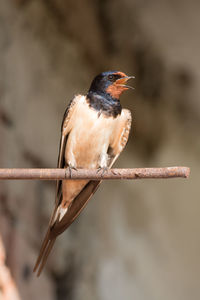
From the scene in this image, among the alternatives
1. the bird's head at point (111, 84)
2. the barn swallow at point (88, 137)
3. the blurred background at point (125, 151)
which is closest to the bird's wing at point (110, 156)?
the barn swallow at point (88, 137)

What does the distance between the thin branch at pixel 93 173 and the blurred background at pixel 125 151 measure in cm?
99

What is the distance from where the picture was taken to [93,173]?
4.03 feet

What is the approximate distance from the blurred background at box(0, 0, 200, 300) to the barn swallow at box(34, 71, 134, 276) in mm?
595

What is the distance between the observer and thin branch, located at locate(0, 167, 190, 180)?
1153 millimetres

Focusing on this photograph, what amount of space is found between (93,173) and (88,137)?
346 mm

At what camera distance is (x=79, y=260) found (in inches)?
100

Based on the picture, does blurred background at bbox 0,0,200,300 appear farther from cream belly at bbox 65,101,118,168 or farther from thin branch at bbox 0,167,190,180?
thin branch at bbox 0,167,190,180

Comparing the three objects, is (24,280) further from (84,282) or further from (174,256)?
(174,256)

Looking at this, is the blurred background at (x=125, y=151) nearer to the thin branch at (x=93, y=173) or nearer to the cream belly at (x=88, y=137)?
the cream belly at (x=88, y=137)

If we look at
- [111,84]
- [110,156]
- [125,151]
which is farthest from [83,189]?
[125,151]

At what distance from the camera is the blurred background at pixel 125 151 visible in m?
2.29

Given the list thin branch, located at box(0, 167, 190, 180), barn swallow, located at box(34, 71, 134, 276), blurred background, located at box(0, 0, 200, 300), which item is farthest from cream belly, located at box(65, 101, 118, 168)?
blurred background, located at box(0, 0, 200, 300)

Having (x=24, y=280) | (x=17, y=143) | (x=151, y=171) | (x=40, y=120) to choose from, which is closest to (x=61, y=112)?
(x=40, y=120)

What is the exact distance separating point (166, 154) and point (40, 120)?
863mm
